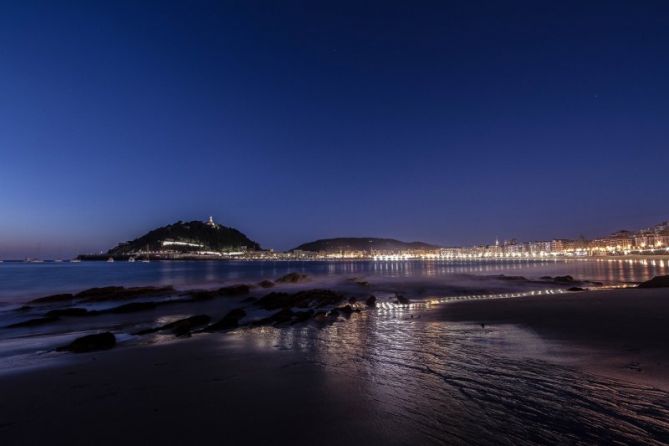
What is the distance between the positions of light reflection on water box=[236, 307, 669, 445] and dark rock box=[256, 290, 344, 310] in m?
11.3

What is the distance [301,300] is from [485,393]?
721 inches

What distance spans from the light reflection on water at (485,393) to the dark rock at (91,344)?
5276 millimetres

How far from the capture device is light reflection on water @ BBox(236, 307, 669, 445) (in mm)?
5375

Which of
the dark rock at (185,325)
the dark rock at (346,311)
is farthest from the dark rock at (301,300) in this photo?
the dark rock at (185,325)

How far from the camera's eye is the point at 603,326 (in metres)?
13.2

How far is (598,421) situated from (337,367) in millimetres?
5218

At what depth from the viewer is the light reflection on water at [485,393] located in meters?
5.38

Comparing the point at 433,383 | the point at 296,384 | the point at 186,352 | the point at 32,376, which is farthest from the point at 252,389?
the point at 32,376

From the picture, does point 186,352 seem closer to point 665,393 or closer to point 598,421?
point 598,421

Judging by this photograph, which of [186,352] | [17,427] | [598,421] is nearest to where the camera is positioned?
[598,421]

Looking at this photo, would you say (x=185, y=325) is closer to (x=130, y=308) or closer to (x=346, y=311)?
(x=346, y=311)

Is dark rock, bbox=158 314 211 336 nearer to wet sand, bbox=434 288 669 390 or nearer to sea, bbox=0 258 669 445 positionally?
sea, bbox=0 258 669 445

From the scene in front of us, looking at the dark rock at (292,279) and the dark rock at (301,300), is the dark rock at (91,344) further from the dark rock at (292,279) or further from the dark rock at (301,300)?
the dark rock at (292,279)

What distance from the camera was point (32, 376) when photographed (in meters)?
9.20
